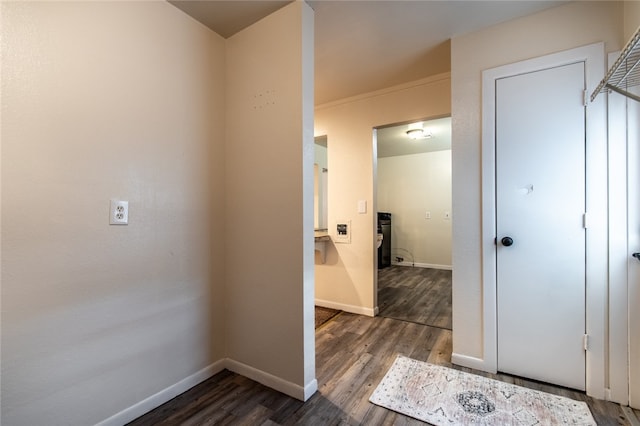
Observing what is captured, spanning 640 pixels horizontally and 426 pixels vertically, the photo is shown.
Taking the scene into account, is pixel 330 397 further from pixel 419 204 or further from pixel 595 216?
pixel 419 204

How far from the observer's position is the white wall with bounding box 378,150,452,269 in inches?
221

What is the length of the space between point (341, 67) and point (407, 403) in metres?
2.66

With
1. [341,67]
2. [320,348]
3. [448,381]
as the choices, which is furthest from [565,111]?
[320,348]

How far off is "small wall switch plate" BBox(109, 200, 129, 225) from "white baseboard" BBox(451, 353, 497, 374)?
94.0 inches

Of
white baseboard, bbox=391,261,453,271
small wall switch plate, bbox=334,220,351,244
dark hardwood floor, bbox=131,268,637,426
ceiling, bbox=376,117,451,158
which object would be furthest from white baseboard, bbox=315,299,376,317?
white baseboard, bbox=391,261,453,271

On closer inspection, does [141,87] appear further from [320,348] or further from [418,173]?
[418,173]

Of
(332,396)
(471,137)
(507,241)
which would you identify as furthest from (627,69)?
(332,396)

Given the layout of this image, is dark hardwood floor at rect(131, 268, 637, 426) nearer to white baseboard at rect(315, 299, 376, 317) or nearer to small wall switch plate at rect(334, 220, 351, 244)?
white baseboard at rect(315, 299, 376, 317)

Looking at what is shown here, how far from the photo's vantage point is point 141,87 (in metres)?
1.57

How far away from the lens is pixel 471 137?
6.49ft

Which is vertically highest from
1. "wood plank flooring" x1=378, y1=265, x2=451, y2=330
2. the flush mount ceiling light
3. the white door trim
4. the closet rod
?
the flush mount ceiling light

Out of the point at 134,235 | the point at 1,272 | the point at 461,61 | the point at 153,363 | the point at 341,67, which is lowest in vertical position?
the point at 153,363

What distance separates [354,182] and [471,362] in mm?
1999

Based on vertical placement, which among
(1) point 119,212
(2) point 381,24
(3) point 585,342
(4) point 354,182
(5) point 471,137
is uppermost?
(2) point 381,24
